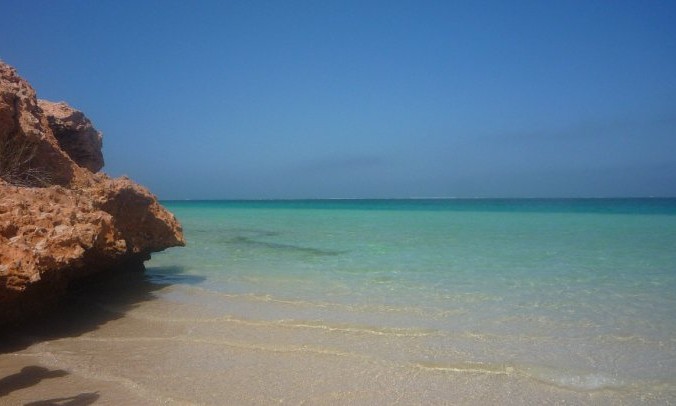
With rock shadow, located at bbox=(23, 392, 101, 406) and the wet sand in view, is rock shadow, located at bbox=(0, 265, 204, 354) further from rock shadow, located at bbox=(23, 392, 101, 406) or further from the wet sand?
rock shadow, located at bbox=(23, 392, 101, 406)

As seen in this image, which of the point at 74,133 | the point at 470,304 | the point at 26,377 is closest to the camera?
the point at 26,377

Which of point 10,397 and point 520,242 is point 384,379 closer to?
point 10,397

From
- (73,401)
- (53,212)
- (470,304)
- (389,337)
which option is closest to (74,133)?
(53,212)

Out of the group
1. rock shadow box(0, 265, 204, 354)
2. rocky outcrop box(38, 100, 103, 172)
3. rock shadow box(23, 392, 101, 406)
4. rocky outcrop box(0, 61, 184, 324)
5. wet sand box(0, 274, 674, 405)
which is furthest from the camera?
rocky outcrop box(38, 100, 103, 172)

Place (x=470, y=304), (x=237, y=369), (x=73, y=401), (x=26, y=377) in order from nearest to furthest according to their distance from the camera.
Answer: (x=73, y=401), (x=26, y=377), (x=237, y=369), (x=470, y=304)

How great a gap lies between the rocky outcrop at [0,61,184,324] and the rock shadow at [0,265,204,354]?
6.8 inches

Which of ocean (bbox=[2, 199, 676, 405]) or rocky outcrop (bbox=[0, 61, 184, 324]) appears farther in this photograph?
rocky outcrop (bbox=[0, 61, 184, 324])

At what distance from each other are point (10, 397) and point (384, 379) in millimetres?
2700

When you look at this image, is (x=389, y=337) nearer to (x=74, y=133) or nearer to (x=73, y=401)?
(x=73, y=401)

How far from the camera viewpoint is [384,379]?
10.3ft

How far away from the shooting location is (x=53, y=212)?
400cm

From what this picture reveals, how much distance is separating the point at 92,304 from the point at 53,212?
5.58ft

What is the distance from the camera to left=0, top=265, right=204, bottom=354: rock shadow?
12.9 feet

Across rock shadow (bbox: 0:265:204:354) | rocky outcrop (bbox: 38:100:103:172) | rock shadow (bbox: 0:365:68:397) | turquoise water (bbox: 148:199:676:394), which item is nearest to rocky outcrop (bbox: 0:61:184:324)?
rocky outcrop (bbox: 38:100:103:172)
